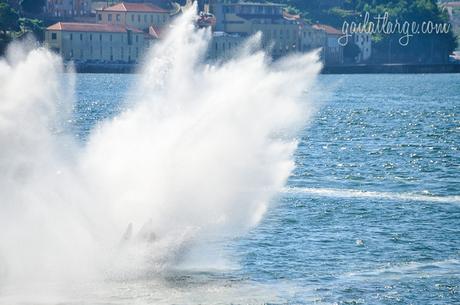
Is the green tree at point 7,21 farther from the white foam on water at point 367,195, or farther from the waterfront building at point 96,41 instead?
the white foam on water at point 367,195

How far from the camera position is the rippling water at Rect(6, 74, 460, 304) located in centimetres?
2939

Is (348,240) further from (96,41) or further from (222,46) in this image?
(222,46)

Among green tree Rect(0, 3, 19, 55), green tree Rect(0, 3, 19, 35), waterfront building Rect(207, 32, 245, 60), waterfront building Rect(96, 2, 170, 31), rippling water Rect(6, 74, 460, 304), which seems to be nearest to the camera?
rippling water Rect(6, 74, 460, 304)

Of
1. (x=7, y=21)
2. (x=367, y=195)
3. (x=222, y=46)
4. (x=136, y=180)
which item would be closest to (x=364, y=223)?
(x=367, y=195)

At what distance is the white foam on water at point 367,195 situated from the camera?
45.4m

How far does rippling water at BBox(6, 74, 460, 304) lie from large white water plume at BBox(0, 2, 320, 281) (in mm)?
1257

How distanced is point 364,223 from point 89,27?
482 ft

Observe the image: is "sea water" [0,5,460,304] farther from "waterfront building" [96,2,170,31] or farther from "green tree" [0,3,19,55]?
"waterfront building" [96,2,170,31]

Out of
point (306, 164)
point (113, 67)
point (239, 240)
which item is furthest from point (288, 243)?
point (113, 67)

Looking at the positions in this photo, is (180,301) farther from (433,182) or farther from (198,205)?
(433,182)

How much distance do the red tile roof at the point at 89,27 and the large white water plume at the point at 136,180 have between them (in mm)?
138043

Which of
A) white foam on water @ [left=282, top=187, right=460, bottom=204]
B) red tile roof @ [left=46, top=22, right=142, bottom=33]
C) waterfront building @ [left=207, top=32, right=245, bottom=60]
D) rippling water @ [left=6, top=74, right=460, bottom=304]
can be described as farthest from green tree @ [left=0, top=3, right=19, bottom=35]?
white foam on water @ [left=282, top=187, right=460, bottom=204]

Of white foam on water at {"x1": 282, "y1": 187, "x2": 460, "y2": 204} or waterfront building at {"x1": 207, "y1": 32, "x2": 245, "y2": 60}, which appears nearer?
white foam on water at {"x1": 282, "y1": 187, "x2": 460, "y2": 204}

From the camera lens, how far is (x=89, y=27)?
602 feet
